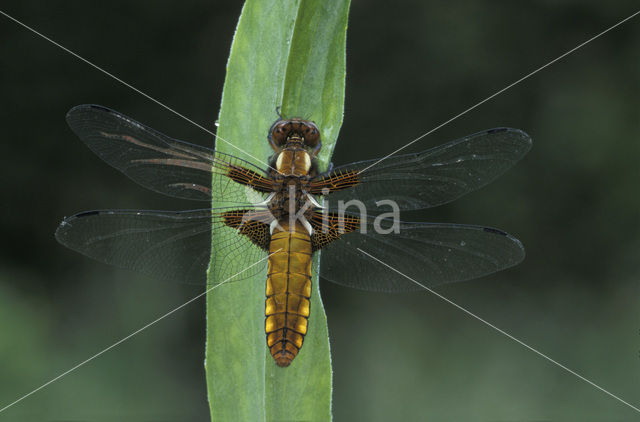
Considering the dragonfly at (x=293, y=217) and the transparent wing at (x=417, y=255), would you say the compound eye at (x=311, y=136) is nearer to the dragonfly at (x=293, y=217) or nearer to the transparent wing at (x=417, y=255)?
the dragonfly at (x=293, y=217)

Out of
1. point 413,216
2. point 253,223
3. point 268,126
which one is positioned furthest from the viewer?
point 413,216

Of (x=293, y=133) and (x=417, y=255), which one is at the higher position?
(x=293, y=133)

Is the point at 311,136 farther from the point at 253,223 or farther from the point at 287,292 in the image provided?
the point at 287,292

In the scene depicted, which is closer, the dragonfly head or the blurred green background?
the dragonfly head

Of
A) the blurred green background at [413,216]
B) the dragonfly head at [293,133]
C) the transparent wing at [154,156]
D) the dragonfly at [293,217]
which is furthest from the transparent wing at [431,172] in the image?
the blurred green background at [413,216]

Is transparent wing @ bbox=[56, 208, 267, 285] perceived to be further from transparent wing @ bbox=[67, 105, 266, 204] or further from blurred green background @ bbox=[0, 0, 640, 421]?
blurred green background @ bbox=[0, 0, 640, 421]

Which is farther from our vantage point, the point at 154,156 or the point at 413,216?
the point at 413,216

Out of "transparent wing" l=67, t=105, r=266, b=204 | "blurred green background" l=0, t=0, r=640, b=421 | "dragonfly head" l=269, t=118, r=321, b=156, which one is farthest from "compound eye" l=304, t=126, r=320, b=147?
"blurred green background" l=0, t=0, r=640, b=421

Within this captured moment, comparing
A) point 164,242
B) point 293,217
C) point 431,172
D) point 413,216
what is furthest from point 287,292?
point 413,216
